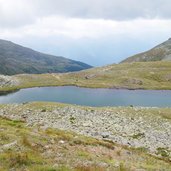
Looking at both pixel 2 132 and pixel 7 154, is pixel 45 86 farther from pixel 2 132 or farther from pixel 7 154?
pixel 7 154

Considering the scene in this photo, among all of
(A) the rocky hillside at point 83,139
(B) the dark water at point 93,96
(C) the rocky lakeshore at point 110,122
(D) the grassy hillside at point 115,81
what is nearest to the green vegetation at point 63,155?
(A) the rocky hillside at point 83,139

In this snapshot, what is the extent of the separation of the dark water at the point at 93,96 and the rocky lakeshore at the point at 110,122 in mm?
47473

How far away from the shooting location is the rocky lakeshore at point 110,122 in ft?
176

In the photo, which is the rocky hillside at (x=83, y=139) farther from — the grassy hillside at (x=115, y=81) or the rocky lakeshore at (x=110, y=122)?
the grassy hillside at (x=115, y=81)

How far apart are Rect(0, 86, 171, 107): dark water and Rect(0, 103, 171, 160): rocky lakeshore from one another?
4747cm

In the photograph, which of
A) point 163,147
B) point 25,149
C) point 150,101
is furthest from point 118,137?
point 150,101

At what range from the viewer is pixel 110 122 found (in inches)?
2477

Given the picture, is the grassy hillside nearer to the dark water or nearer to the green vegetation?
the dark water

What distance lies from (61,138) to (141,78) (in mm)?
148521

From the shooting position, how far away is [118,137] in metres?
54.2

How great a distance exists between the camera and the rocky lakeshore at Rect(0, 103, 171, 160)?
5362 cm

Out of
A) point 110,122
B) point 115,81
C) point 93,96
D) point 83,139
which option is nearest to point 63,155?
point 83,139

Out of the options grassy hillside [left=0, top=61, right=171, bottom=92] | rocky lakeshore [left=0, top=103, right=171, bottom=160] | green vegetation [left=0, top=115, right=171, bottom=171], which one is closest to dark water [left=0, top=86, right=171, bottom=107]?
grassy hillside [left=0, top=61, right=171, bottom=92]

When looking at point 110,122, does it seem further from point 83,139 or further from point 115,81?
point 115,81
